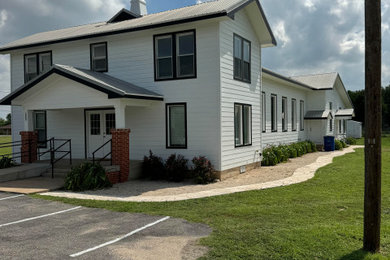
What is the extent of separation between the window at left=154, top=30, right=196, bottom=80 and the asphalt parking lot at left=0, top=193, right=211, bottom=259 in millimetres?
6467

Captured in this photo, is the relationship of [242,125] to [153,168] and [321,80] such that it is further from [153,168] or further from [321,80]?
[321,80]

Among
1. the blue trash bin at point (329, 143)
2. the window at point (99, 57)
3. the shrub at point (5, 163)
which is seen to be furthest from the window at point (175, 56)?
the blue trash bin at point (329, 143)

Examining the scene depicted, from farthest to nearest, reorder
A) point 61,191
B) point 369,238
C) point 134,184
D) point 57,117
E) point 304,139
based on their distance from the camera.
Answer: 1. point 304,139
2. point 57,117
3. point 134,184
4. point 61,191
5. point 369,238

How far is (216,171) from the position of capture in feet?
41.1

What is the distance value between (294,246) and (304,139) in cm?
2120

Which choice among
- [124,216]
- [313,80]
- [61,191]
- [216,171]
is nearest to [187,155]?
[216,171]

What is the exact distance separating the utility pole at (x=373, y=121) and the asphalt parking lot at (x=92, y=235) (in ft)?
8.09

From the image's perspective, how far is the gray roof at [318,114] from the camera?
25025 mm

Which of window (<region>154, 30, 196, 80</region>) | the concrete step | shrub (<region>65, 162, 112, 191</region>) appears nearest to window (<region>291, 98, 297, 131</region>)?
window (<region>154, 30, 196, 80</region>)

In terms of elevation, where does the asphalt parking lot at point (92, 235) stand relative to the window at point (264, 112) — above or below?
below

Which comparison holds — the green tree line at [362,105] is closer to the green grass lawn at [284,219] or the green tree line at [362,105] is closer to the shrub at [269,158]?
the shrub at [269,158]

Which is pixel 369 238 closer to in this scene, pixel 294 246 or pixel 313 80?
pixel 294 246

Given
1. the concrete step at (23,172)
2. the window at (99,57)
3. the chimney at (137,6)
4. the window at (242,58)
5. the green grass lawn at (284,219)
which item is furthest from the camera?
the chimney at (137,6)

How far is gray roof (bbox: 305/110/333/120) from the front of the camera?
25.0m
